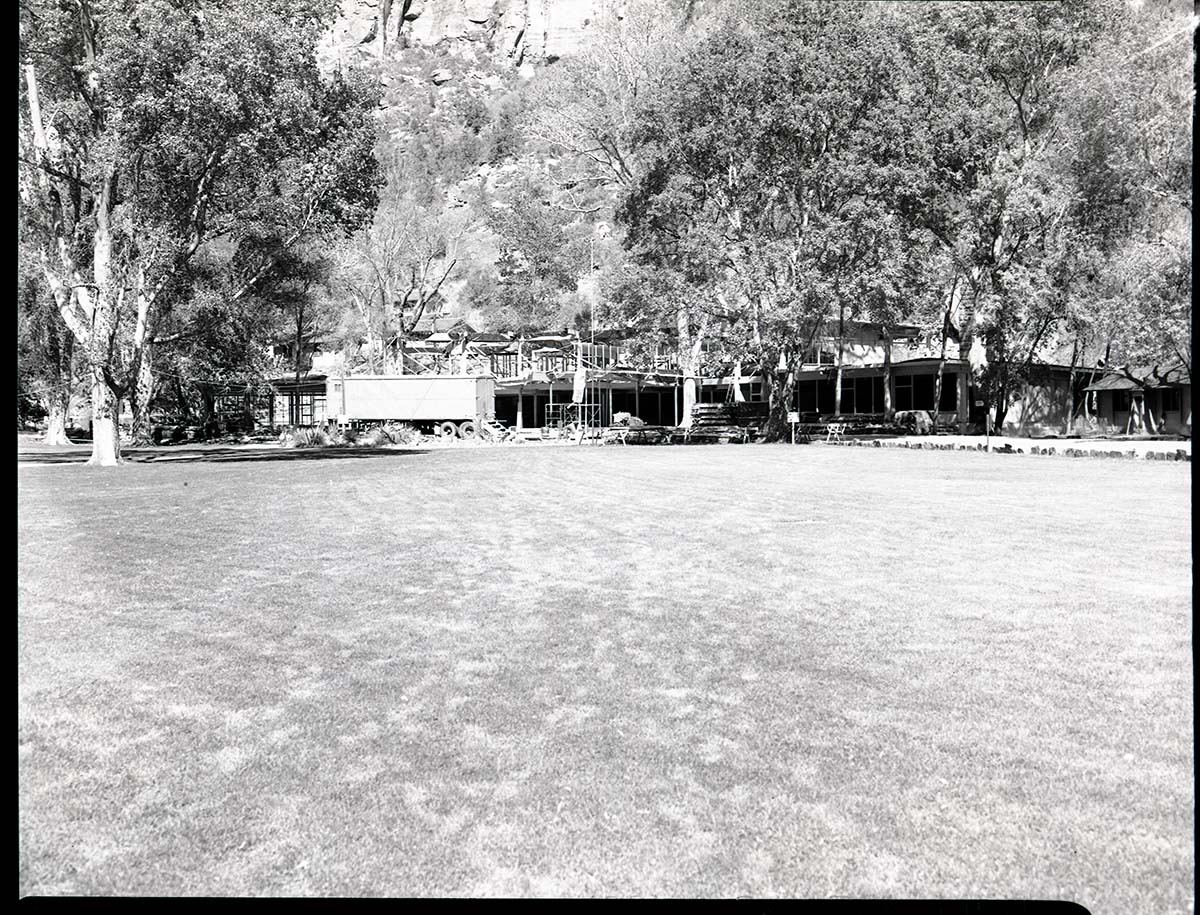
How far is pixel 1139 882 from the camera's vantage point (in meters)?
1.90

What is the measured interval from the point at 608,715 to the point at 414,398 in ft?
75.7

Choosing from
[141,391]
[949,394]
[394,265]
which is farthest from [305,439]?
[949,394]

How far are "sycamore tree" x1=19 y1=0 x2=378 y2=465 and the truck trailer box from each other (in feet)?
33.1

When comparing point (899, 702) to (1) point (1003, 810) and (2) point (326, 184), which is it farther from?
(2) point (326, 184)

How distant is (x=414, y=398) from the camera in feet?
84.0

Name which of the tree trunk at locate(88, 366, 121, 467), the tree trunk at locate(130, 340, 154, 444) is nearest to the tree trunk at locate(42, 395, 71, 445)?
the tree trunk at locate(130, 340, 154, 444)

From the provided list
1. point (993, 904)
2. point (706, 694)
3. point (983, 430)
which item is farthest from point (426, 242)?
point (993, 904)

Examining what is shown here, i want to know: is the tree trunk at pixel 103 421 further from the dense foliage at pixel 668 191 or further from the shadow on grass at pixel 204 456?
the shadow on grass at pixel 204 456

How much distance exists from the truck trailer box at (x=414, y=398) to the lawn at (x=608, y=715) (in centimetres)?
1838

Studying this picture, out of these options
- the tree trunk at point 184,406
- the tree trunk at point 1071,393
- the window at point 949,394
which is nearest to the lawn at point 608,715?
the tree trunk at point 184,406

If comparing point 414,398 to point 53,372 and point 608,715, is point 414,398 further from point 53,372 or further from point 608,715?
point 608,715

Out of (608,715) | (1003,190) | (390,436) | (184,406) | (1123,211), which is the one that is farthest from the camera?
(184,406)

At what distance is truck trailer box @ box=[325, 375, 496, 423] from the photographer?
25.4m

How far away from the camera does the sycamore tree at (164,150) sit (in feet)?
40.5
